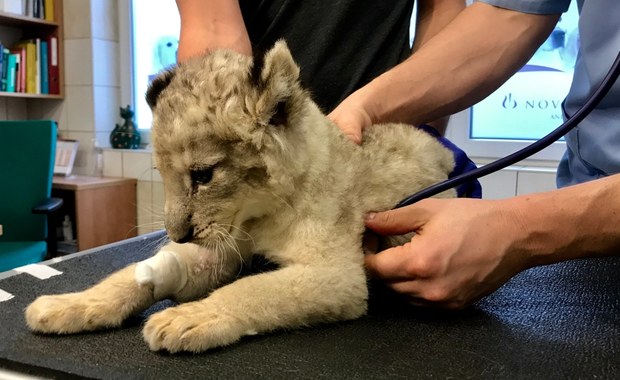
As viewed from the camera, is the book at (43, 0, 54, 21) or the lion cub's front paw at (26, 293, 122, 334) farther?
the book at (43, 0, 54, 21)

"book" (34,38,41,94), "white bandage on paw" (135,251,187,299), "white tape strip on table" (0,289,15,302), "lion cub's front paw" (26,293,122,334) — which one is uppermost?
"book" (34,38,41,94)

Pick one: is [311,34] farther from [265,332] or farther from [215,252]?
[265,332]

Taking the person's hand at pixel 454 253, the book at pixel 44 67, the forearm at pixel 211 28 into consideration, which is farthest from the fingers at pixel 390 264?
the book at pixel 44 67

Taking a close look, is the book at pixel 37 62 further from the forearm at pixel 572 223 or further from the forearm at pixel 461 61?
the forearm at pixel 572 223

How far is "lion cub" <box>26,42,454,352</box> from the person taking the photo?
765 millimetres

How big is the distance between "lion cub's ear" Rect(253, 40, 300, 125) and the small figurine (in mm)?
2653

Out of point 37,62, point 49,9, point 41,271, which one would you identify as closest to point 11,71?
point 37,62

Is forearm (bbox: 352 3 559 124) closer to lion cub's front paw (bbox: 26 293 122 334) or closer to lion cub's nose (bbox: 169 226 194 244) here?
lion cub's nose (bbox: 169 226 194 244)

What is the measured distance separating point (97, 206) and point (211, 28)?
2.03 meters

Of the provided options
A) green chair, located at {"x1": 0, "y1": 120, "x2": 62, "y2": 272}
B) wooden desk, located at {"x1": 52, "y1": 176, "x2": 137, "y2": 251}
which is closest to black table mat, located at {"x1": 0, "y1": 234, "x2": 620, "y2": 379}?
green chair, located at {"x1": 0, "y1": 120, "x2": 62, "y2": 272}

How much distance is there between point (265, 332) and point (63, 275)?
A: 0.51 meters

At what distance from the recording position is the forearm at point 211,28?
1.28 meters

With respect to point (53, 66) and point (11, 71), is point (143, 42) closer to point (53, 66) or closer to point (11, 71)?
point (53, 66)

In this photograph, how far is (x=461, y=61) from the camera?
1.25 meters
